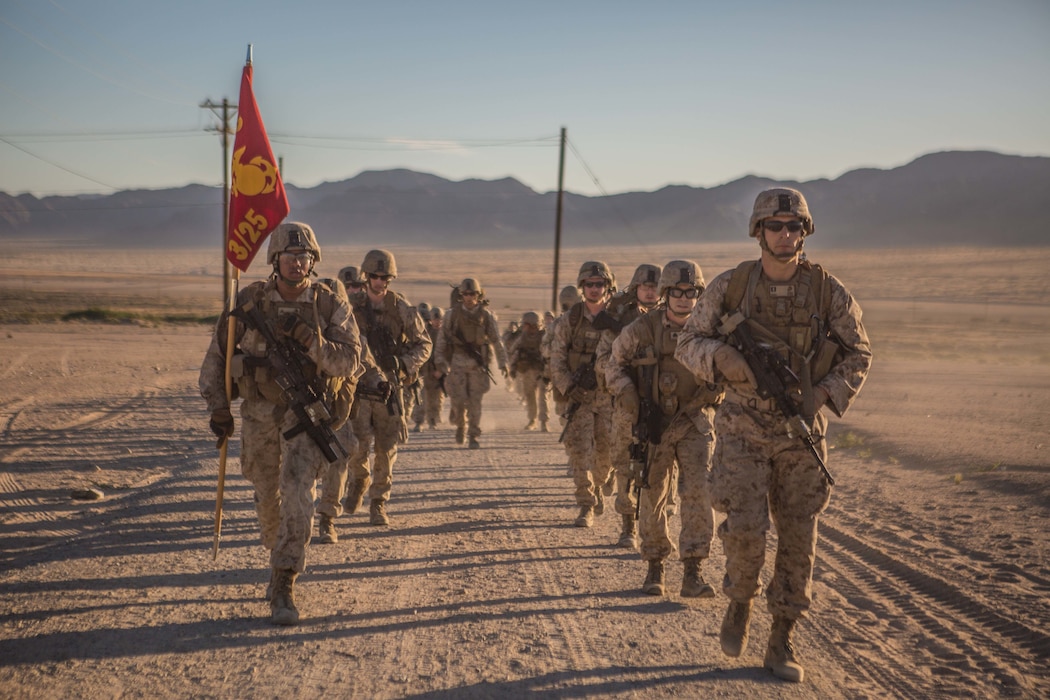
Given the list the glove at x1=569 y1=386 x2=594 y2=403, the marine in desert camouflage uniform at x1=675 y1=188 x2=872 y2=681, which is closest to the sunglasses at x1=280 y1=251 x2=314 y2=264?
the marine in desert camouflage uniform at x1=675 y1=188 x2=872 y2=681

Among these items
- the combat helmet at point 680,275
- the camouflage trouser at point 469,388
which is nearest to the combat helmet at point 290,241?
the combat helmet at point 680,275

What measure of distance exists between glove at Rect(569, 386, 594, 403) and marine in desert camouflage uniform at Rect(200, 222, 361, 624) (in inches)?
117

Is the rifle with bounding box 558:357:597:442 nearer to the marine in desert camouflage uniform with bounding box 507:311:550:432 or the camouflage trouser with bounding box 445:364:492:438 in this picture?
the camouflage trouser with bounding box 445:364:492:438

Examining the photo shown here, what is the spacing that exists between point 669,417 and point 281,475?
2677 millimetres

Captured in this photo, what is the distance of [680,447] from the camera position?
7031 mm

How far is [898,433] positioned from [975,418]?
2.37 metres

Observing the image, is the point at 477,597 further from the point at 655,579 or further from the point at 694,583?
the point at 694,583

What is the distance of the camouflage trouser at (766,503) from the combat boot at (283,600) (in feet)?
8.44

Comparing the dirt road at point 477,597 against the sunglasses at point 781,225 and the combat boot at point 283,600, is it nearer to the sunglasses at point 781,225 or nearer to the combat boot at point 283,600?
the combat boot at point 283,600

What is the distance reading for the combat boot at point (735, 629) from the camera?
5414mm

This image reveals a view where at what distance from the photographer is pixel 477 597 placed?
22.0ft

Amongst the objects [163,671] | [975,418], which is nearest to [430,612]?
[163,671]

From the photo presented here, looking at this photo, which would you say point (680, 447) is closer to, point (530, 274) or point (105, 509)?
point (105, 509)

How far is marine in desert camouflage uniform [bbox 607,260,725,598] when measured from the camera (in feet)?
22.5
